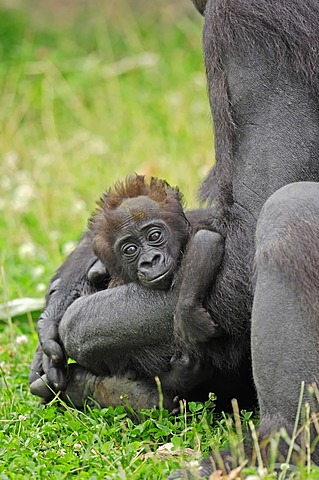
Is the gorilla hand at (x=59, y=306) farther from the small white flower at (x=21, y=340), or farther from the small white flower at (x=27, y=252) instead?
the small white flower at (x=27, y=252)

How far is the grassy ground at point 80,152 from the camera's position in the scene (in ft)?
15.0

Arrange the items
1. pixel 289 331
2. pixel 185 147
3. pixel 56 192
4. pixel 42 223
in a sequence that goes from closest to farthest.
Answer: pixel 289 331 → pixel 42 223 → pixel 56 192 → pixel 185 147

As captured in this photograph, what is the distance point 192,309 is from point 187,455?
577mm

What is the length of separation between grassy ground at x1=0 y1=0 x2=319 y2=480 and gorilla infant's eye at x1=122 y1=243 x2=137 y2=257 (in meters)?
0.71

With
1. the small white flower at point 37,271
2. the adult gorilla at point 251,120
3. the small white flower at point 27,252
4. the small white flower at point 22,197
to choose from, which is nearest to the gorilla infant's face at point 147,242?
the adult gorilla at point 251,120

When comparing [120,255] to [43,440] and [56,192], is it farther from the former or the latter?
[56,192]

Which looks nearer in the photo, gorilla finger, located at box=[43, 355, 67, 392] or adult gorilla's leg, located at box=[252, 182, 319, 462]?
adult gorilla's leg, located at box=[252, 182, 319, 462]

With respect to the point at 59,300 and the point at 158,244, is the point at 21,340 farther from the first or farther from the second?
the point at 158,244

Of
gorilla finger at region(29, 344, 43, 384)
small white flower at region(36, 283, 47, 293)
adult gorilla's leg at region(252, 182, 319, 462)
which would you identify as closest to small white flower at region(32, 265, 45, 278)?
small white flower at region(36, 283, 47, 293)

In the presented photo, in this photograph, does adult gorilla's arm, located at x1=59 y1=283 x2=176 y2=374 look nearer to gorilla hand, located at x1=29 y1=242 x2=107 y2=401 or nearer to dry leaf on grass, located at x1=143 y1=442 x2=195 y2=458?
gorilla hand, located at x1=29 y1=242 x2=107 y2=401

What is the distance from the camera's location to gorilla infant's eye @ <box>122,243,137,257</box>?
15.8 feet

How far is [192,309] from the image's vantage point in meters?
4.41

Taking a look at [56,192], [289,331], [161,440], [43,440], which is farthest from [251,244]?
[56,192]

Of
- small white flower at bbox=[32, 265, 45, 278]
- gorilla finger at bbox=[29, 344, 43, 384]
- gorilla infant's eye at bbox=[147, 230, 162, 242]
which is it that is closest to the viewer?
gorilla infant's eye at bbox=[147, 230, 162, 242]
